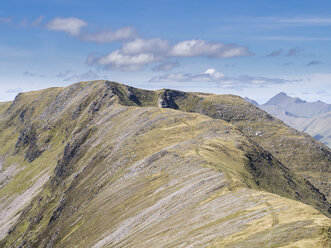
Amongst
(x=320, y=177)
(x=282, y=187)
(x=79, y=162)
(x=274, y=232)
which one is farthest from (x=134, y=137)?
(x=320, y=177)

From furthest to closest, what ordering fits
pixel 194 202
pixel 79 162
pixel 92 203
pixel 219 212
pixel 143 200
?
pixel 79 162 < pixel 92 203 < pixel 143 200 < pixel 194 202 < pixel 219 212

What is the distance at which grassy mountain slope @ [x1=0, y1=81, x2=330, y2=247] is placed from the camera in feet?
203

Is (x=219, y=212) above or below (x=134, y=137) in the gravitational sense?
below

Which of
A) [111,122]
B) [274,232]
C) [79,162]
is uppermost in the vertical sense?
[111,122]

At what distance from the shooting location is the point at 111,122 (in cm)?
17425

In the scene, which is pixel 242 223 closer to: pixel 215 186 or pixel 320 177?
pixel 215 186

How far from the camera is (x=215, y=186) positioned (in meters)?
81.6

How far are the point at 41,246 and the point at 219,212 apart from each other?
79811 millimetres

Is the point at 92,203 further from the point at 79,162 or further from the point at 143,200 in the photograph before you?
the point at 79,162

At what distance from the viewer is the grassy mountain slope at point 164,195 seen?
203ft

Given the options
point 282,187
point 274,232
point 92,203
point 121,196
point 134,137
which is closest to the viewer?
point 274,232

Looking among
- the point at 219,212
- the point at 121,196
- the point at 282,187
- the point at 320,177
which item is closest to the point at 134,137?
the point at 121,196

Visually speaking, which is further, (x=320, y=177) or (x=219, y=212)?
(x=320, y=177)

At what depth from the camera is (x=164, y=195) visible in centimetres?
8862
